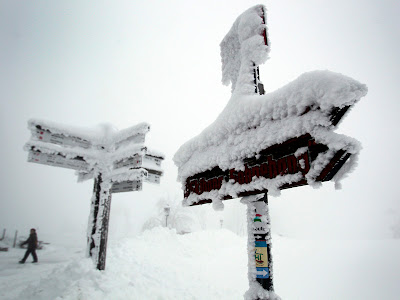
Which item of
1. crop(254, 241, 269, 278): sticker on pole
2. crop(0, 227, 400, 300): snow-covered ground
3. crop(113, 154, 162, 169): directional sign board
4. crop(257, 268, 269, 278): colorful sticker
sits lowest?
crop(0, 227, 400, 300): snow-covered ground

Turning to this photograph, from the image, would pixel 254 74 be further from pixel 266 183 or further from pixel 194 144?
pixel 266 183

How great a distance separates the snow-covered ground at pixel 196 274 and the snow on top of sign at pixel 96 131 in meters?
3.56

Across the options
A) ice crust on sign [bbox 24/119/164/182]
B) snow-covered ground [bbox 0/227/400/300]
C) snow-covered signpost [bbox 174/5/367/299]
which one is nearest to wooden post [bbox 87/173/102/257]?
ice crust on sign [bbox 24/119/164/182]

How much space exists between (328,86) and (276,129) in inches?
24.4

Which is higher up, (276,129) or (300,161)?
(276,129)

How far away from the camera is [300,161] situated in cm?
203

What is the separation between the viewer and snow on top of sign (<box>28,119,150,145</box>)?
584cm

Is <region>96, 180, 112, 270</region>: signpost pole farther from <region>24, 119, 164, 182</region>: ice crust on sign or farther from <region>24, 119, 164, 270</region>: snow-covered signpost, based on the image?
<region>24, 119, 164, 182</region>: ice crust on sign

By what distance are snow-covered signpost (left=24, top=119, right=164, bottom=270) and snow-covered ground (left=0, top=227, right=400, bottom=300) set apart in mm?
929

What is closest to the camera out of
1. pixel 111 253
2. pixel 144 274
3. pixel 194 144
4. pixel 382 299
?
pixel 194 144

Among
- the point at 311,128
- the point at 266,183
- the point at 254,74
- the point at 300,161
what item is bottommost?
the point at 266,183

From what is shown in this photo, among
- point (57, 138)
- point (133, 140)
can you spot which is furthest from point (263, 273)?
point (57, 138)

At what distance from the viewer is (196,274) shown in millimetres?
7621

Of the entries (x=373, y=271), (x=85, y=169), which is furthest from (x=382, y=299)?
(x=85, y=169)
